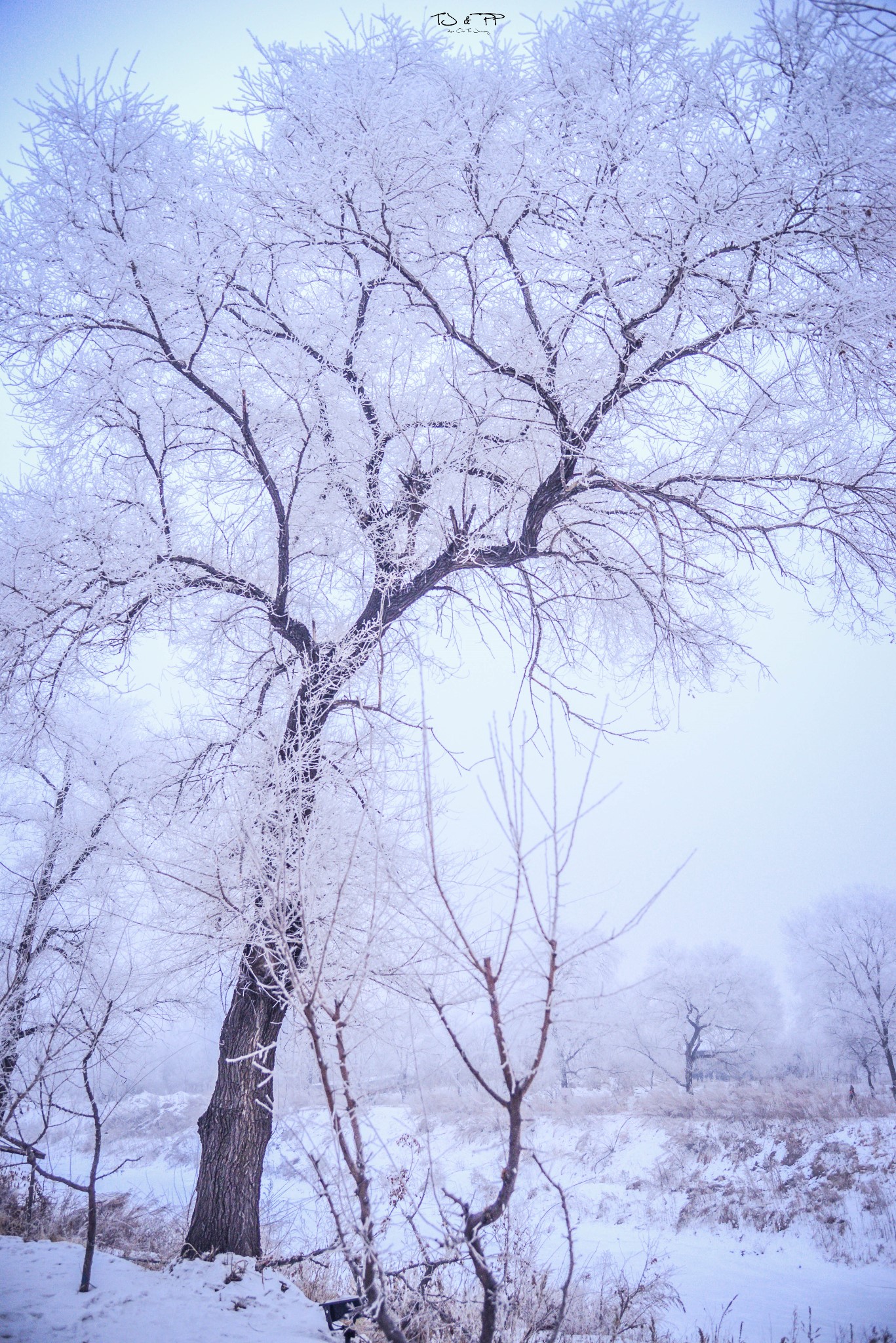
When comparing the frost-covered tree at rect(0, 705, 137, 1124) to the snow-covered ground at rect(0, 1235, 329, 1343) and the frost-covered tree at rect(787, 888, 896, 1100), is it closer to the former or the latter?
the snow-covered ground at rect(0, 1235, 329, 1343)

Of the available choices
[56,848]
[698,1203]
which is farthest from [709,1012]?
[56,848]

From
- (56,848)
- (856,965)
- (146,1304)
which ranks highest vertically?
(56,848)

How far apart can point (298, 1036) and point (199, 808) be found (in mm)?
1612

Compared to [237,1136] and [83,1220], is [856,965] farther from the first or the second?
[237,1136]

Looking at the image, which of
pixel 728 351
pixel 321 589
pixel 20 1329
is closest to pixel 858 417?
pixel 728 351

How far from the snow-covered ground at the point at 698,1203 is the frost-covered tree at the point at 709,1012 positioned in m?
13.4

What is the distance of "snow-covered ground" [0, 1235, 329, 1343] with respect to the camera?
281 centimetres

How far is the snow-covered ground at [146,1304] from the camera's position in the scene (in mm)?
2809

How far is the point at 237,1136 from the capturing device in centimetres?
400

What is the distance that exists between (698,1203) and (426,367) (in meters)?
13.3

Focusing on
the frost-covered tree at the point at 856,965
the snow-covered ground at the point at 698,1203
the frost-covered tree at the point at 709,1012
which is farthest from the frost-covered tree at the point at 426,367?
the frost-covered tree at the point at 709,1012

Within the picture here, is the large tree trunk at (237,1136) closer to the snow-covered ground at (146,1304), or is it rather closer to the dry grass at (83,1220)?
the snow-covered ground at (146,1304)

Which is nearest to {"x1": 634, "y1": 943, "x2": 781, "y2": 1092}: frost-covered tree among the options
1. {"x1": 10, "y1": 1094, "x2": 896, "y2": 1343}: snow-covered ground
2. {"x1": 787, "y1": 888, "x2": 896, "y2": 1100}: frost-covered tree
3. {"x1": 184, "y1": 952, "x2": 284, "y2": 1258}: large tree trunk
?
{"x1": 787, "y1": 888, "x2": 896, "y2": 1100}: frost-covered tree

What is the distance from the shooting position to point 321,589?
17.9 feet
